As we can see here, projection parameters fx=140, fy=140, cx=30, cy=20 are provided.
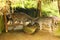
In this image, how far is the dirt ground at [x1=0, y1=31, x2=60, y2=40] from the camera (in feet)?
8.18

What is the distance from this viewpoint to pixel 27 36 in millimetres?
A: 2576

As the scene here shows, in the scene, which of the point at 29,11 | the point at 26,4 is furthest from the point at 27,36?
the point at 26,4

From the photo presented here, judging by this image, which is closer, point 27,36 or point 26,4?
point 27,36

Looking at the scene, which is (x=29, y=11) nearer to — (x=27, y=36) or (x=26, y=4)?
(x=26, y=4)

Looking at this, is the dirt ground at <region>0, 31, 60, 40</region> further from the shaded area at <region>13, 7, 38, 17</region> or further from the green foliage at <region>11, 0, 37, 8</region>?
the green foliage at <region>11, 0, 37, 8</region>

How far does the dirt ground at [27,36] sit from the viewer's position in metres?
2.49

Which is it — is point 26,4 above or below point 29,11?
above

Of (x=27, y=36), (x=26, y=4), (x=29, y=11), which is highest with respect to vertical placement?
(x=26, y=4)

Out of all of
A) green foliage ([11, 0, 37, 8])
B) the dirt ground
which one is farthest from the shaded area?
the dirt ground

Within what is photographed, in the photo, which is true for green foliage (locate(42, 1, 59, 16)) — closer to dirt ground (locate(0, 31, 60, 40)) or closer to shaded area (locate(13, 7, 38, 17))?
shaded area (locate(13, 7, 38, 17))

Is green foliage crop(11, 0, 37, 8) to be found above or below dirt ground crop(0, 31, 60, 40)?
above

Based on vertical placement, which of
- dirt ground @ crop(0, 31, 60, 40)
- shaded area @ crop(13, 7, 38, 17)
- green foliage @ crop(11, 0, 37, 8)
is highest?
green foliage @ crop(11, 0, 37, 8)

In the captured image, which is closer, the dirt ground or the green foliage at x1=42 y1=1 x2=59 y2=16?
the dirt ground

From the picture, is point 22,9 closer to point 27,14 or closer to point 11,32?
point 27,14
